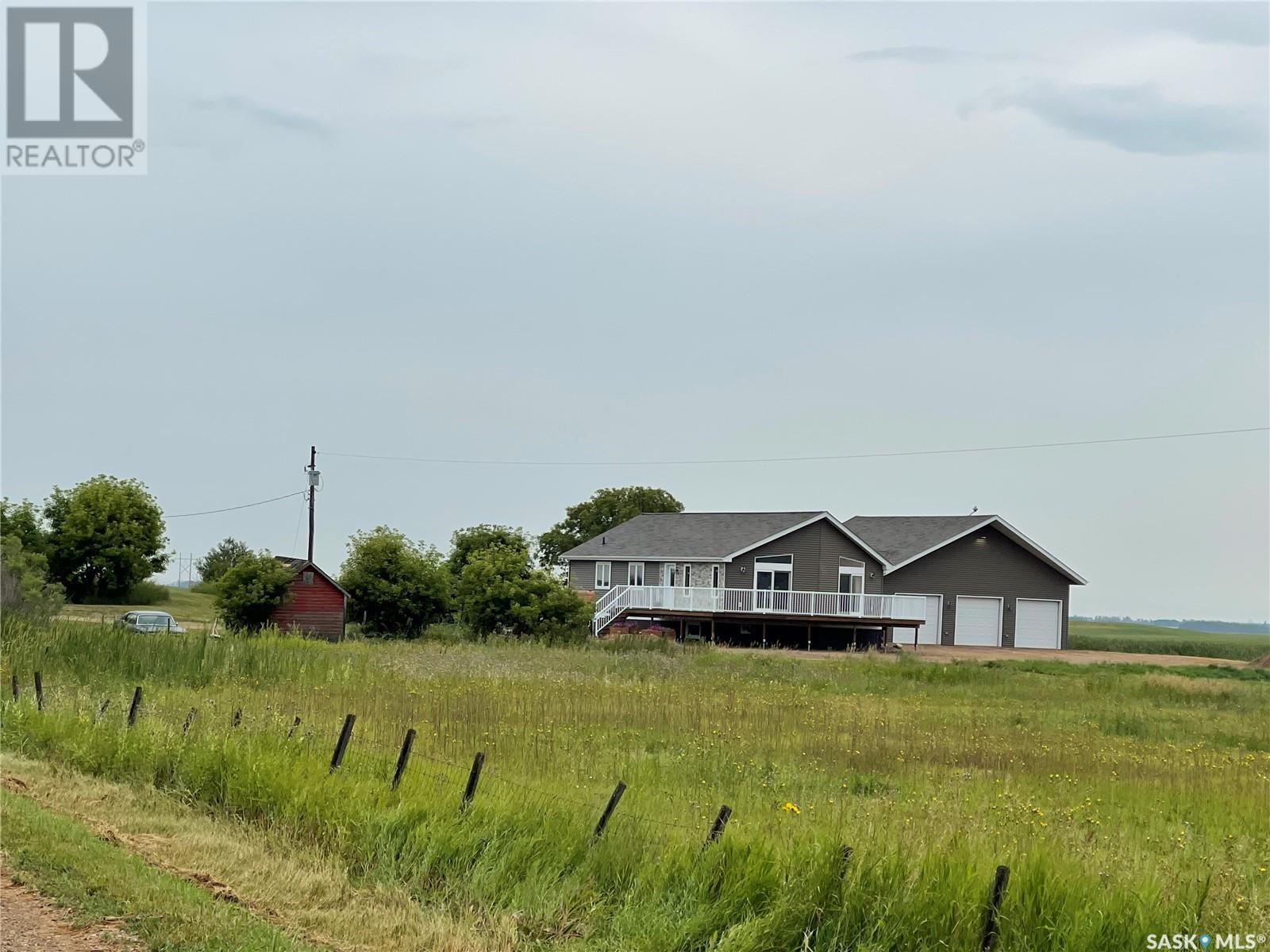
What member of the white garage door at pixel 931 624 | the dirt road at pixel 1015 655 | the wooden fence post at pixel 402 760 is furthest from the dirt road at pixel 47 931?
the white garage door at pixel 931 624

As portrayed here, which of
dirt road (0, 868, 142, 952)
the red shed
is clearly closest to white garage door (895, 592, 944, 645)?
the red shed

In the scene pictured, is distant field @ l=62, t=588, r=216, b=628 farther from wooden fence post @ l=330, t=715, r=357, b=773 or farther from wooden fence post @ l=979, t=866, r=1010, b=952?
wooden fence post @ l=979, t=866, r=1010, b=952

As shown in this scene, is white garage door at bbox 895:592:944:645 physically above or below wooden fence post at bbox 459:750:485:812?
below

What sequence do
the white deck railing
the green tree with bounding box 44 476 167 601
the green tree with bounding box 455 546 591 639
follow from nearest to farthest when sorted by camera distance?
the green tree with bounding box 455 546 591 639 → the white deck railing → the green tree with bounding box 44 476 167 601

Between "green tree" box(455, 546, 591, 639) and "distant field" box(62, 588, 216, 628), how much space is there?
14.8 meters

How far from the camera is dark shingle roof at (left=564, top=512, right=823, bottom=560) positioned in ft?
169

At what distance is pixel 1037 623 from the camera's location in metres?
56.4

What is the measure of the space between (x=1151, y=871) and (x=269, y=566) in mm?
39485

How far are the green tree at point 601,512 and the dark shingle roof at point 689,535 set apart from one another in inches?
954

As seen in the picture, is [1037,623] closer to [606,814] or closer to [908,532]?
[908,532]

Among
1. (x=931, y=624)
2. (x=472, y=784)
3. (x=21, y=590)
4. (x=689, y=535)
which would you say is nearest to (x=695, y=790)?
(x=472, y=784)

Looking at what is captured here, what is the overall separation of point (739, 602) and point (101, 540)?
39.2m

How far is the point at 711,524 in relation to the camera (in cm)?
5484

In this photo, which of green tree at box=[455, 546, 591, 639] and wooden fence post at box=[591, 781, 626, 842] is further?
green tree at box=[455, 546, 591, 639]
